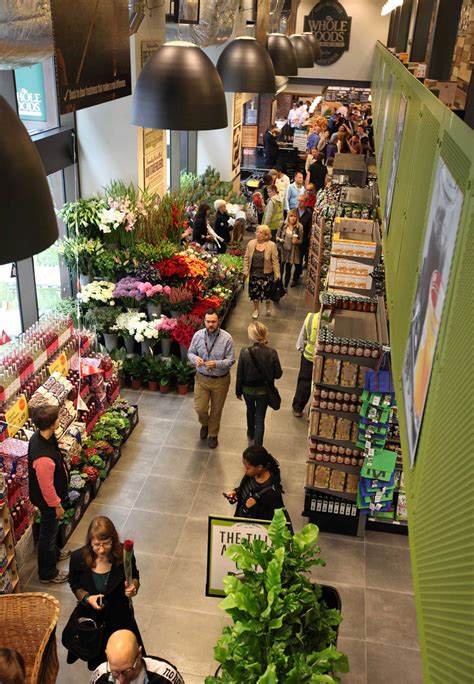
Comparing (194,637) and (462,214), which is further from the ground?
(462,214)

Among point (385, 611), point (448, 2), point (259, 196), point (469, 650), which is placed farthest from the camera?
point (259, 196)

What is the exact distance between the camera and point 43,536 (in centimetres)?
555

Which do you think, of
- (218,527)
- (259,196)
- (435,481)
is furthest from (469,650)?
(259,196)

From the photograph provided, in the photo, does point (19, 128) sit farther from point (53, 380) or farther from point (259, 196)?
point (259, 196)

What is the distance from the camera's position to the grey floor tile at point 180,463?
282 inches

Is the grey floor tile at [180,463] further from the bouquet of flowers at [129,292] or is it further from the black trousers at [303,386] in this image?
the bouquet of flowers at [129,292]

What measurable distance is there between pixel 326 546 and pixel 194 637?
64.6 inches

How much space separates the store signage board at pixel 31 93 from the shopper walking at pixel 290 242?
16.0 ft

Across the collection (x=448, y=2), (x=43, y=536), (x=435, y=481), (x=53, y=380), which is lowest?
(x=43, y=536)

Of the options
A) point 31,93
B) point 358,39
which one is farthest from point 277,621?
point 358,39

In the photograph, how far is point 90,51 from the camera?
5.09 m

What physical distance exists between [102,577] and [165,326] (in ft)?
15.4

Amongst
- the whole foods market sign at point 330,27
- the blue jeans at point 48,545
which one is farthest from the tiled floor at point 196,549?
the whole foods market sign at point 330,27

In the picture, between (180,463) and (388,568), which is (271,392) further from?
(388,568)
